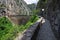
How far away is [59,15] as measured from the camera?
190 inches

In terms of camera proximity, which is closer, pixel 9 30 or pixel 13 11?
pixel 9 30

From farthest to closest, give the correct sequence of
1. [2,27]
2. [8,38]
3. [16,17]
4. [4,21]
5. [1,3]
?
[16,17] < [1,3] < [4,21] < [2,27] < [8,38]

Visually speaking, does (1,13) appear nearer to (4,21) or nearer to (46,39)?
(4,21)

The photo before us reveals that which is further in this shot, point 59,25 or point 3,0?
point 3,0

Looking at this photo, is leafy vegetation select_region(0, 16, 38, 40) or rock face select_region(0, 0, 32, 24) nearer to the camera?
leafy vegetation select_region(0, 16, 38, 40)

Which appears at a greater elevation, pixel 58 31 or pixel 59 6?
pixel 59 6

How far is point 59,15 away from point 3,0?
18.7 m

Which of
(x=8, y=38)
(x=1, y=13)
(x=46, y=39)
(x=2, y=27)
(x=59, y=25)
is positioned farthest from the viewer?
(x=1, y=13)

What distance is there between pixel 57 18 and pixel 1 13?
15.9 m

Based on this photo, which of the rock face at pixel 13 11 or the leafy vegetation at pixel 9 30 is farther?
the rock face at pixel 13 11

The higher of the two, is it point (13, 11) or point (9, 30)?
point (9, 30)

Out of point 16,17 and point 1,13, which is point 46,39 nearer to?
point 1,13

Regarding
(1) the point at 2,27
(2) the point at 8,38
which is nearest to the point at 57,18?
(2) the point at 8,38

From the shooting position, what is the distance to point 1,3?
864 inches
